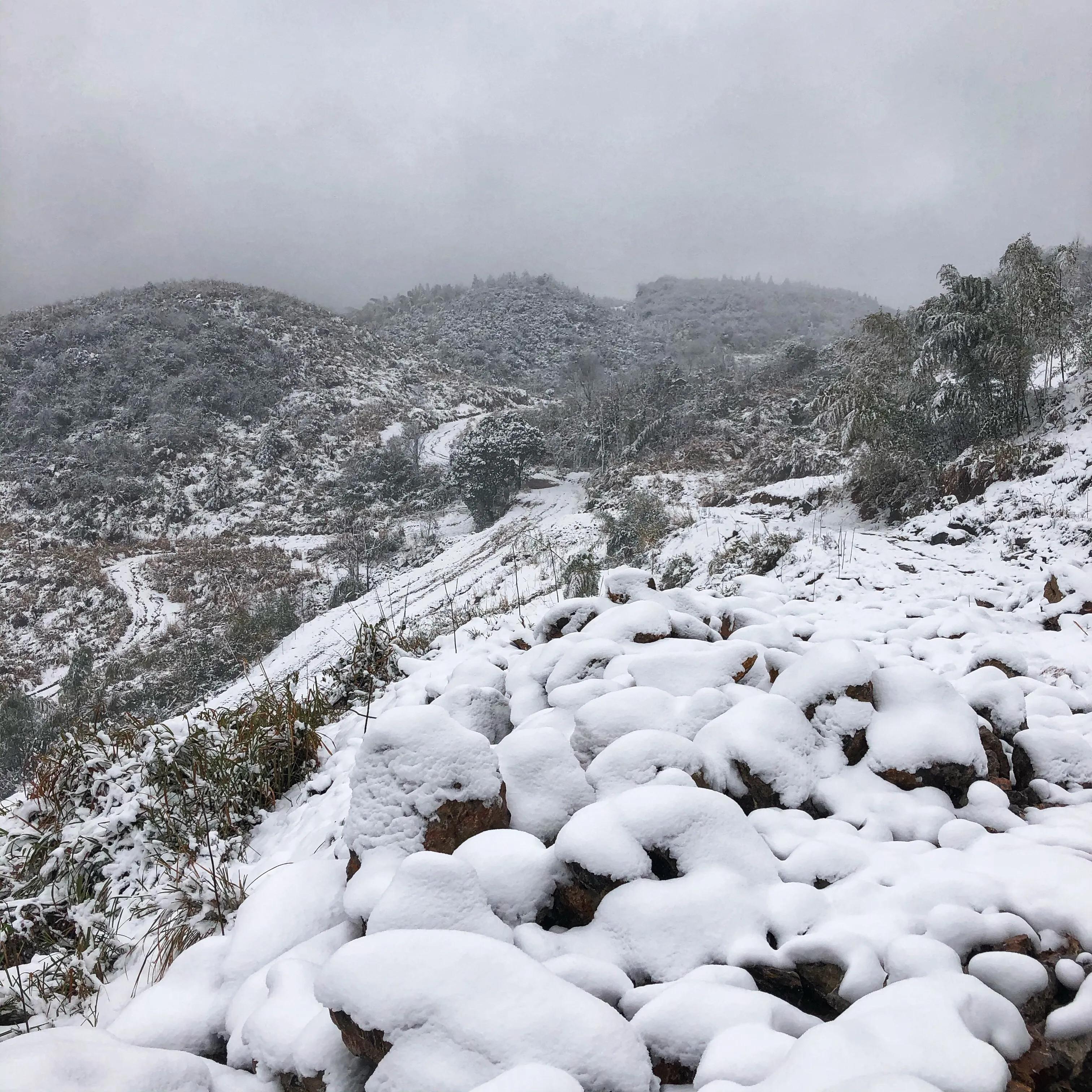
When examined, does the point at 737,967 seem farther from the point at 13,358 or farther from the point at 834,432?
the point at 13,358

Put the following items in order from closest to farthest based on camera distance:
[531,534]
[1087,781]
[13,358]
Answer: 1. [1087,781]
2. [531,534]
3. [13,358]

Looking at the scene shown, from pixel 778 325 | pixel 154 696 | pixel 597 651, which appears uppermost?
pixel 778 325

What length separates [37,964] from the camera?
2207 mm

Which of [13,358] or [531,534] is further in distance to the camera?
[13,358]

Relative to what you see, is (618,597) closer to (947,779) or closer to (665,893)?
(947,779)

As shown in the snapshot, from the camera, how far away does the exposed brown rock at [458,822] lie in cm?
221

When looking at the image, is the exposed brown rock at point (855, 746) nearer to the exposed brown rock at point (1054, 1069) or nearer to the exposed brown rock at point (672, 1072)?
the exposed brown rock at point (1054, 1069)

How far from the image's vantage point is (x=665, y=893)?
183 cm

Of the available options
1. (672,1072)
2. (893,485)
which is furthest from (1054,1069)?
(893,485)

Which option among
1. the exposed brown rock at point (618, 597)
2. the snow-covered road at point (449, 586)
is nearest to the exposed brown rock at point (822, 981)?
the exposed brown rock at point (618, 597)

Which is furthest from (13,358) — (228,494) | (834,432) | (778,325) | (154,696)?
(778,325)

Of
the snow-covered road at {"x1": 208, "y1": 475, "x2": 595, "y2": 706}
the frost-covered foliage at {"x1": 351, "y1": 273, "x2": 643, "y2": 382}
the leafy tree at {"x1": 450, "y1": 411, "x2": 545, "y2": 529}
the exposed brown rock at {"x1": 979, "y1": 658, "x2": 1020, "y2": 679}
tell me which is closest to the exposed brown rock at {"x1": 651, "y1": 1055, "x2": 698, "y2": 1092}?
the exposed brown rock at {"x1": 979, "y1": 658, "x2": 1020, "y2": 679}

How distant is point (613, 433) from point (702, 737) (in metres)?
19.7

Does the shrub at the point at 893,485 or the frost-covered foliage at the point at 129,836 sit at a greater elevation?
the shrub at the point at 893,485
